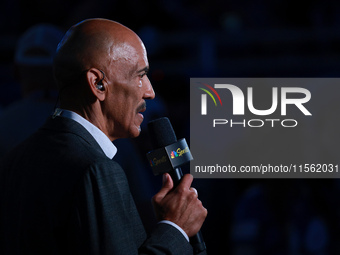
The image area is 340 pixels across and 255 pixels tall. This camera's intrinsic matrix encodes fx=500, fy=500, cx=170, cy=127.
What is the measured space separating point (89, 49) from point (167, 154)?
41cm

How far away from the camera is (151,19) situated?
589cm

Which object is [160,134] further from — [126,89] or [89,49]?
[89,49]

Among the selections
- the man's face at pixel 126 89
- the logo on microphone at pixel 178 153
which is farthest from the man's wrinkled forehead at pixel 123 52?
the logo on microphone at pixel 178 153

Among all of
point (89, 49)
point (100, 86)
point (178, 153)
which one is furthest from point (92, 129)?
point (178, 153)

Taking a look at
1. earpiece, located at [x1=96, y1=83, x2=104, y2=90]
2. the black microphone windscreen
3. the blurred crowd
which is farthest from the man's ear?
the blurred crowd

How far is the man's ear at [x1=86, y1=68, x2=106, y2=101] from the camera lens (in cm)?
139

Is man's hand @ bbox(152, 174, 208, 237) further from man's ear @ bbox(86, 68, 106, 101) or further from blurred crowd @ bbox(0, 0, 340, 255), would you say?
blurred crowd @ bbox(0, 0, 340, 255)

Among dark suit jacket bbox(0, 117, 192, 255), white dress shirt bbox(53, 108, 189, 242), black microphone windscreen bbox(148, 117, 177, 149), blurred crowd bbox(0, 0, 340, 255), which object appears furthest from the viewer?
blurred crowd bbox(0, 0, 340, 255)

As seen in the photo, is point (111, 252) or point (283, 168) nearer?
point (111, 252)

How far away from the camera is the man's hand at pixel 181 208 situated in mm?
1400

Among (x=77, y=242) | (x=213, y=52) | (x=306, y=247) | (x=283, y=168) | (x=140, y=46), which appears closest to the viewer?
(x=77, y=242)

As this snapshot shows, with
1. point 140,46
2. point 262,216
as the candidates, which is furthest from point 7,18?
point 140,46

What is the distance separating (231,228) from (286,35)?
96.6 inches

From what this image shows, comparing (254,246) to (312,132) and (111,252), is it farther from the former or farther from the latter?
(111,252)
